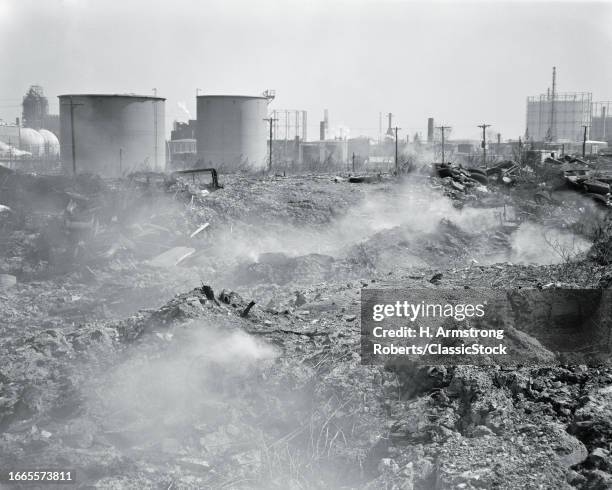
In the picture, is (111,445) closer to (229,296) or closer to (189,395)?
(189,395)

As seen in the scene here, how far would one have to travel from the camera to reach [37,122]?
2165 inches

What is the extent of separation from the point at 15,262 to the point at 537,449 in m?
11.7

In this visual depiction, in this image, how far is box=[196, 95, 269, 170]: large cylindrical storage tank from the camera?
31.8m

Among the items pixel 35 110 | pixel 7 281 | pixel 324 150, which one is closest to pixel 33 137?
pixel 35 110

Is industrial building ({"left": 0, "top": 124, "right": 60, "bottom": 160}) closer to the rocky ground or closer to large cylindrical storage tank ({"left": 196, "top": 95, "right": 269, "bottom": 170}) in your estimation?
large cylindrical storage tank ({"left": 196, "top": 95, "right": 269, "bottom": 170})

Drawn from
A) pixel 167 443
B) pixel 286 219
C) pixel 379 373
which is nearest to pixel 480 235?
pixel 286 219

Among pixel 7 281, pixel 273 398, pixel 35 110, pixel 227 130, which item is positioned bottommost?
pixel 7 281

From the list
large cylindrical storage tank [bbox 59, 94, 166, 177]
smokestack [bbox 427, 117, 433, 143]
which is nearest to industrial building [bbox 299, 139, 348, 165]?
→ smokestack [bbox 427, 117, 433, 143]

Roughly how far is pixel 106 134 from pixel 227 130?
659 centimetres

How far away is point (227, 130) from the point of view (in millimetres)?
31953

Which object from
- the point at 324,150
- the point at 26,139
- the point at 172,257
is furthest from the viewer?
the point at 324,150

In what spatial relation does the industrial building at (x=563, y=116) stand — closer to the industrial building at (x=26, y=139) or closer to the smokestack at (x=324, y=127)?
the smokestack at (x=324, y=127)

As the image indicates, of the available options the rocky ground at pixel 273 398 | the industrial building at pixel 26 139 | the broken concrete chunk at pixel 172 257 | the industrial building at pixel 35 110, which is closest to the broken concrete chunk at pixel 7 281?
the rocky ground at pixel 273 398

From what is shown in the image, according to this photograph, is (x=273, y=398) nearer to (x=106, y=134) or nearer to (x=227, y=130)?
(x=106, y=134)
